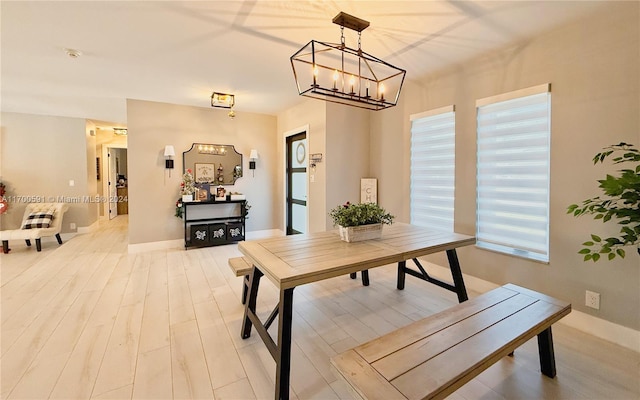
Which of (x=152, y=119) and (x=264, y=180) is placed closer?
(x=152, y=119)

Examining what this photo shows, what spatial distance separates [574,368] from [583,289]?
0.77m

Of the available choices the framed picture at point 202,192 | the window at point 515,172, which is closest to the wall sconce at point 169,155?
the framed picture at point 202,192

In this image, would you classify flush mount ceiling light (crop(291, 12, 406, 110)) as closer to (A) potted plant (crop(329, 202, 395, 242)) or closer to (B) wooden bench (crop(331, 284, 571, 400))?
(A) potted plant (crop(329, 202, 395, 242))

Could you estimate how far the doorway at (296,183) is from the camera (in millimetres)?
5070

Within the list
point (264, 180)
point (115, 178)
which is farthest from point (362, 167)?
point (115, 178)

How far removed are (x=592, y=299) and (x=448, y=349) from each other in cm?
185

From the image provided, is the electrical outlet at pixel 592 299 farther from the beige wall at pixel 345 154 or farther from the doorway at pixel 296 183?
the doorway at pixel 296 183

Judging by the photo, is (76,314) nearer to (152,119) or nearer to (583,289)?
(152,119)

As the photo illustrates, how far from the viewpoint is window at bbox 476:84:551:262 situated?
2.57 metres

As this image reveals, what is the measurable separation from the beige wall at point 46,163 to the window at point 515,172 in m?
7.04

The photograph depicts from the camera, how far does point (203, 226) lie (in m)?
4.96

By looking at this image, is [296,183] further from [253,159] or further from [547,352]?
[547,352]

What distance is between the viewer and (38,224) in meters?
4.89

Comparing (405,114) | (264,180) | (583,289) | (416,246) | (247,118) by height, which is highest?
(247,118)
